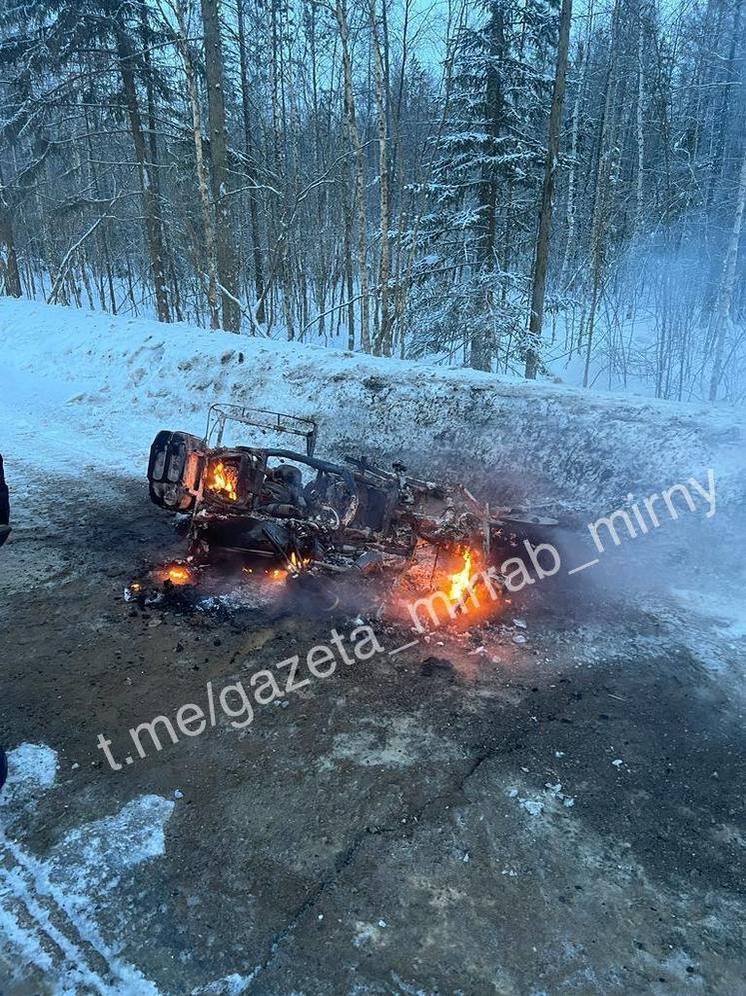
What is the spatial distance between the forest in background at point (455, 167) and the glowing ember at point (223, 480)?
8669 mm

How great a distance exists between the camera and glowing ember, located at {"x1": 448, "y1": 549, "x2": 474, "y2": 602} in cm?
631

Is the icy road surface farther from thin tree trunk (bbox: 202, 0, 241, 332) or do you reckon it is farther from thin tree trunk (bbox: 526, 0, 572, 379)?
thin tree trunk (bbox: 202, 0, 241, 332)

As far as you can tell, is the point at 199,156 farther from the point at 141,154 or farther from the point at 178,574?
the point at 178,574

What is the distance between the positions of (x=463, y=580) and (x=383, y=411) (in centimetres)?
476

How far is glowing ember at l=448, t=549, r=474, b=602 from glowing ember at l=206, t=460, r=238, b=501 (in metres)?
2.67

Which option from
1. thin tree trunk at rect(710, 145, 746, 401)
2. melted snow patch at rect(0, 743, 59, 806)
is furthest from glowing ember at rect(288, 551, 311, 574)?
thin tree trunk at rect(710, 145, 746, 401)

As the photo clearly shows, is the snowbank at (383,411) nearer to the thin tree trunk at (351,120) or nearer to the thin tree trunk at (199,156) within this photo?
the thin tree trunk at (199,156)

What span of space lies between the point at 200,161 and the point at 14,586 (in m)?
11.2

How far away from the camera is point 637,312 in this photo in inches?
831

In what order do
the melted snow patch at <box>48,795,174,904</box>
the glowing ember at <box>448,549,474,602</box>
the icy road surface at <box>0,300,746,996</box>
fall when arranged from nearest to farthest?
the icy road surface at <box>0,300,746,996</box> → the melted snow patch at <box>48,795,174,904</box> → the glowing ember at <box>448,549,474,602</box>

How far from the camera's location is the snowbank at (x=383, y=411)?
816 cm

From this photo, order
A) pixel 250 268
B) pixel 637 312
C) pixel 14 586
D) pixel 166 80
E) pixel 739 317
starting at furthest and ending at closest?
pixel 250 268, pixel 637 312, pixel 739 317, pixel 166 80, pixel 14 586

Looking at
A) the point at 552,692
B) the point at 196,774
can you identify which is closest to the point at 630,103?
the point at 552,692

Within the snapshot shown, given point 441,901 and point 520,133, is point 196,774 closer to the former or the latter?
point 441,901
